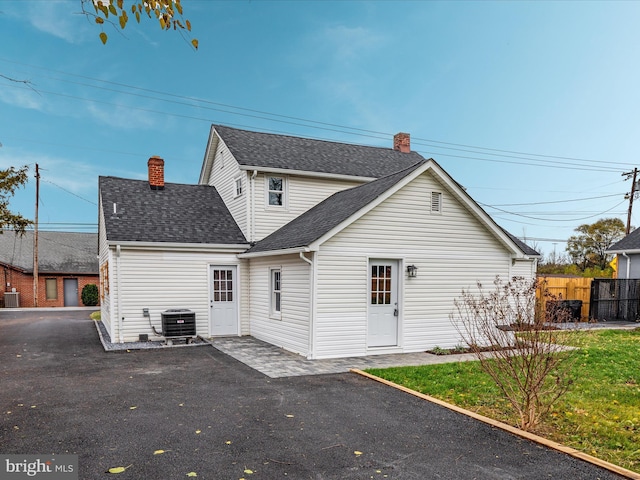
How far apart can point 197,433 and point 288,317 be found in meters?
5.90

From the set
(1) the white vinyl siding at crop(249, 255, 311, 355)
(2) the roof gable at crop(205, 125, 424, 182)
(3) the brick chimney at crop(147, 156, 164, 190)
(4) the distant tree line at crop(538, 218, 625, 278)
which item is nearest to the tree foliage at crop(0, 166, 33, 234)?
(3) the brick chimney at crop(147, 156, 164, 190)

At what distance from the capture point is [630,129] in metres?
17.3

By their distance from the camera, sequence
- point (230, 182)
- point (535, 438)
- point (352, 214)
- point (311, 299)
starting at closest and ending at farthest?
point (535, 438), point (311, 299), point (352, 214), point (230, 182)

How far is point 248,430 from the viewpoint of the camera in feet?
17.7

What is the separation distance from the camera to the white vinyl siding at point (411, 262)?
33.3 ft

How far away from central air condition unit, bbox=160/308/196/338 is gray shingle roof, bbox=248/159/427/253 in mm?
2811

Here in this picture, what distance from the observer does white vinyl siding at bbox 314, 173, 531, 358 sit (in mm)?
10148

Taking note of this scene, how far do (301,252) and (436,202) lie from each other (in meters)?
4.30

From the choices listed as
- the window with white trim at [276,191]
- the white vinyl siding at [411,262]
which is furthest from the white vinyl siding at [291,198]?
the white vinyl siding at [411,262]

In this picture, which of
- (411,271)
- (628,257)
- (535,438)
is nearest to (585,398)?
(535,438)

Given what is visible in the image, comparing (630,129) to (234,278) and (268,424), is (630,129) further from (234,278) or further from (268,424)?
(268,424)

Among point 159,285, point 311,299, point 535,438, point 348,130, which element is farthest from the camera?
point 348,130

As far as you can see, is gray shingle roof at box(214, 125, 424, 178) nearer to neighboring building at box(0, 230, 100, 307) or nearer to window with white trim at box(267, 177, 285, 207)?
window with white trim at box(267, 177, 285, 207)

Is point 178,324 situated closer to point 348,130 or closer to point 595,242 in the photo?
point 348,130
